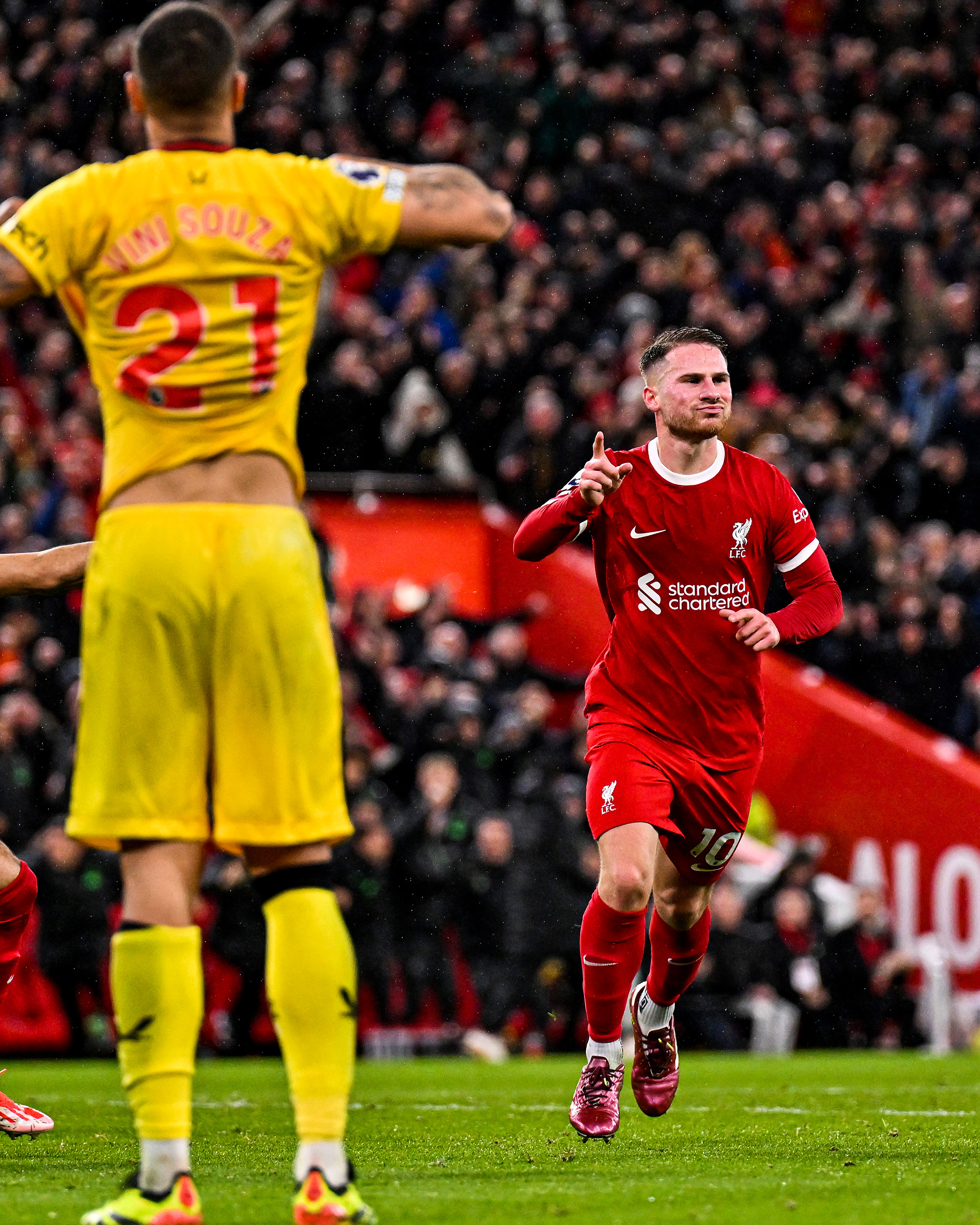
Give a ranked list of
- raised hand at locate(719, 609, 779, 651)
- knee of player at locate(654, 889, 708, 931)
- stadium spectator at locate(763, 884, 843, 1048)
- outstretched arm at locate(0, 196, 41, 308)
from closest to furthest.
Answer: outstretched arm at locate(0, 196, 41, 308), raised hand at locate(719, 609, 779, 651), knee of player at locate(654, 889, 708, 931), stadium spectator at locate(763, 884, 843, 1048)

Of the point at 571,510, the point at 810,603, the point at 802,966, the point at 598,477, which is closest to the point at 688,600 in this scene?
the point at 810,603

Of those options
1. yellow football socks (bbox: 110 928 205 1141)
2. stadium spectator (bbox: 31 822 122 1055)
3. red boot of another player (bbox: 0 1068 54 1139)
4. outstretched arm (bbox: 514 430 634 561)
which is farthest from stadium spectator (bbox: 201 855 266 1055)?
yellow football socks (bbox: 110 928 205 1141)

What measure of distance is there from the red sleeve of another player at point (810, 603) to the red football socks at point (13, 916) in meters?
2.75

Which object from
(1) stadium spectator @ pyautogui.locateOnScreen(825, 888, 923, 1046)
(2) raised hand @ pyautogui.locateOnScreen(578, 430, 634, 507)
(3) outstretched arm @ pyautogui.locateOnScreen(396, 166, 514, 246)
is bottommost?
(1) stadium spectator @ pyautogui.locateOnScreen(825, 888, 923, 1046)

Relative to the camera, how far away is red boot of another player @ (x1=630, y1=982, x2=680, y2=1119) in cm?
739

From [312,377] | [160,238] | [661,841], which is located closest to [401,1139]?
[661,841]

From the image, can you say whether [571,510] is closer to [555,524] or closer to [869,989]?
[555,524]

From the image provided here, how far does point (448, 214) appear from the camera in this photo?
4.70m

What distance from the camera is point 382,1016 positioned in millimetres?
14250

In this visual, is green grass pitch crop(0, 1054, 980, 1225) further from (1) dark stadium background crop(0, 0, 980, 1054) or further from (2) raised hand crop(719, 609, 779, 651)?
(1) dark stadium background crop(0, 0, 980, 1054)

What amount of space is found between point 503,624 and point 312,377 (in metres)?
2.94

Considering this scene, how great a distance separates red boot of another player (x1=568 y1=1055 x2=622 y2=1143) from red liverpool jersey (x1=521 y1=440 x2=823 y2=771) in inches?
45.0

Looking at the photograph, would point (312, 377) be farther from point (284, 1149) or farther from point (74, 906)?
point (284, 1149)

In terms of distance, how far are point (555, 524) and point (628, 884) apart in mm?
1248
